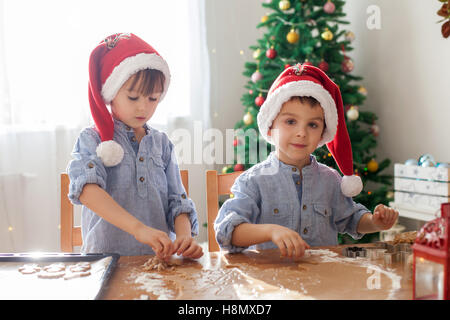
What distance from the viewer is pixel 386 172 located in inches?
122

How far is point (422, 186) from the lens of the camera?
2434mm

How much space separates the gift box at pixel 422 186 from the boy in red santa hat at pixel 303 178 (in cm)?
120

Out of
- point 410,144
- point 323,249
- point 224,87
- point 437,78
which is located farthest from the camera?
point 224,87

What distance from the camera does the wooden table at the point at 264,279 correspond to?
816 mm

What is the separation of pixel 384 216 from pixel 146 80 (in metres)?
0.74

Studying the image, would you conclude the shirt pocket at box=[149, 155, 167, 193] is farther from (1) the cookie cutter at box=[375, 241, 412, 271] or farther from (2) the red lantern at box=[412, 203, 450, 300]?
(2) the red lantern at box=[412, 203, 450, 300]

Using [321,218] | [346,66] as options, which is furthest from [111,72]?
[346,66]

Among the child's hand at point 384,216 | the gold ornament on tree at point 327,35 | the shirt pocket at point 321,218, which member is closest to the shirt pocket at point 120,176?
the shirt pocket at point 321,218

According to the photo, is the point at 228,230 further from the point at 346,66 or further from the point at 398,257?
the point at 346,66

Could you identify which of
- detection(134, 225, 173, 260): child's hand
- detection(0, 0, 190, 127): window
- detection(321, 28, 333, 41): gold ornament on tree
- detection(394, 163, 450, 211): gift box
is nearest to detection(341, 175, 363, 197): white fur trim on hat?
detection(134, 225, 173, 260): child's hand

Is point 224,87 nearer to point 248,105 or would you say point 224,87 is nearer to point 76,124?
point 248,105
